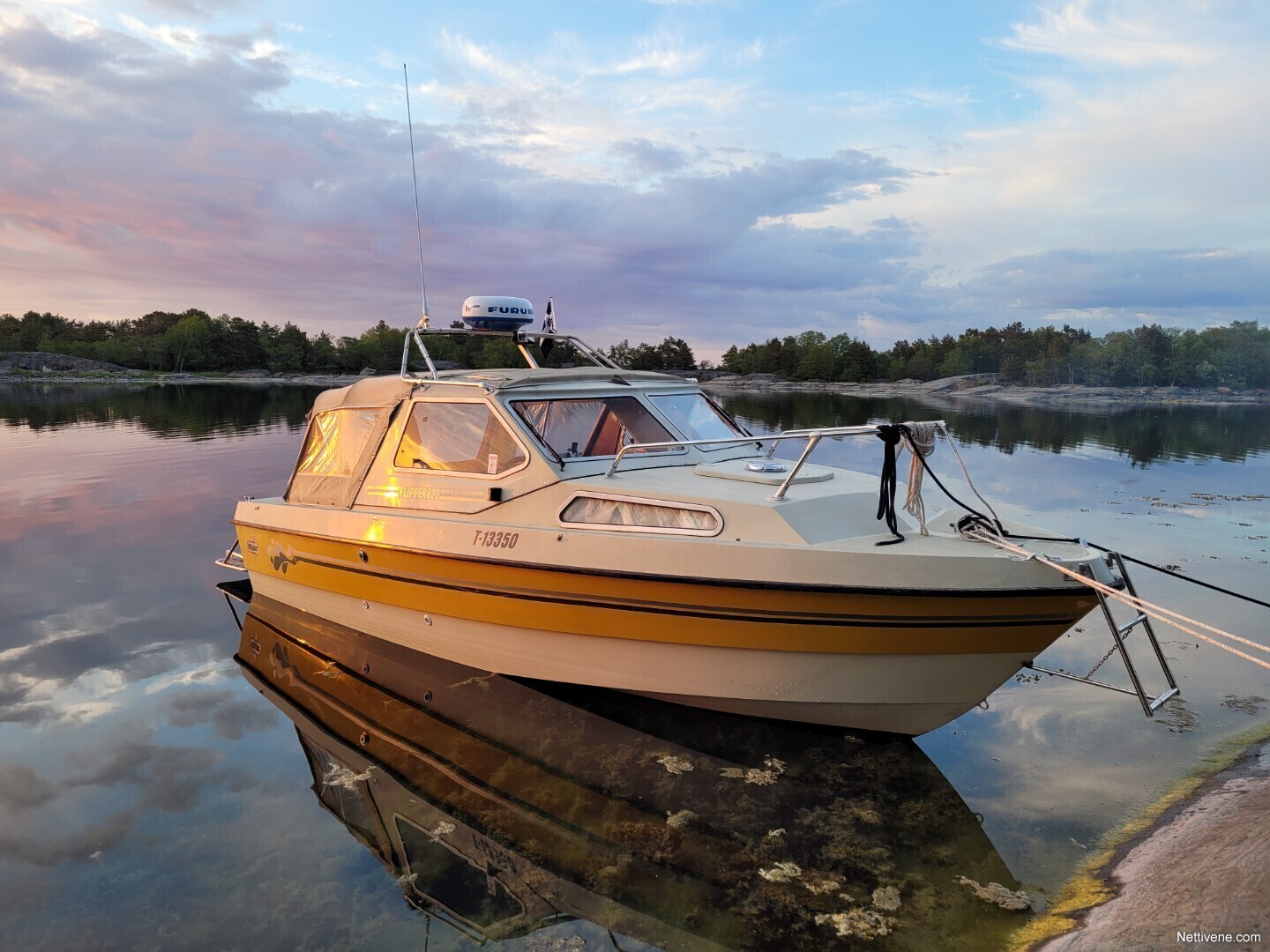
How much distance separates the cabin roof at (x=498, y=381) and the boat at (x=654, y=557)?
2 cm

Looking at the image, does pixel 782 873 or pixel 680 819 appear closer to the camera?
pixel 782 873

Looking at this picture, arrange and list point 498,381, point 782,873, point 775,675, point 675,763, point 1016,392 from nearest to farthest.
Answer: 1. point 782,873
2. point 775,675
3. point 675,763
4. point 498,381
5. point 1016,392

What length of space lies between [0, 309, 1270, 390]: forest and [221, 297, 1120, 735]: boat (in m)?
53.4

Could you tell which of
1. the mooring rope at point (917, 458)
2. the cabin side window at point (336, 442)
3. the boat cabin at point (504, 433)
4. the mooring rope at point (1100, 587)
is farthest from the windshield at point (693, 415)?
the cabin side window at point (336, 442)

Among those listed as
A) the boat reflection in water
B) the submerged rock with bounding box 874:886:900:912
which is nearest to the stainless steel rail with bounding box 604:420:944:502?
the boat reflection in water

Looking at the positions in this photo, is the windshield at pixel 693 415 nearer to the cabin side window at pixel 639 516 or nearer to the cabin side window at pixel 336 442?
the cabin side window at pixel 639 516

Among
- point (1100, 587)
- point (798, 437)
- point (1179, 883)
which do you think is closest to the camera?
point (1179, 883)

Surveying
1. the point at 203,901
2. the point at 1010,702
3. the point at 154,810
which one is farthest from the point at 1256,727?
the point at 154,810

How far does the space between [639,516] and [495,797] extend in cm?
206

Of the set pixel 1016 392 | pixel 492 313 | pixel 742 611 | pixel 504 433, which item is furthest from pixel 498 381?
pixel 1016 392

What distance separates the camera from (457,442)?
6.34 m

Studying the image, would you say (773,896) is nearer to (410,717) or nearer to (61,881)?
(410,717)

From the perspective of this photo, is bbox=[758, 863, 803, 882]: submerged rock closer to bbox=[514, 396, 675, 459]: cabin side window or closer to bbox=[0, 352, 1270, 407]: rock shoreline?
bbox=[514, 396, 675, 459]: cabin side window

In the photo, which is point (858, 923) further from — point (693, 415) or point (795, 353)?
point (795, 353)
